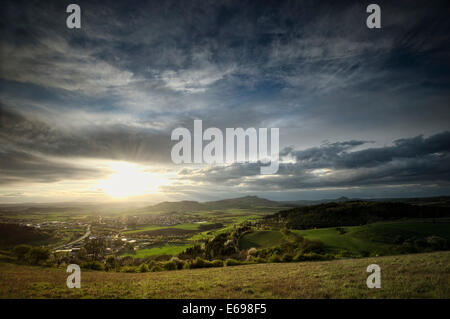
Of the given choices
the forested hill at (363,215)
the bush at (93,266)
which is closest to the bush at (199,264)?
the bush at (93,266)

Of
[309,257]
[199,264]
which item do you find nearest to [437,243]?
[309,257]

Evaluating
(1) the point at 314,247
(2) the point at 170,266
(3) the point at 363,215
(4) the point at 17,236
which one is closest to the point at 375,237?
(1) the point at 314,247

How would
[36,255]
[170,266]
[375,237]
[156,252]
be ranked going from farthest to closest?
[156,252] → [375,237] → [170,266] → [36,255]

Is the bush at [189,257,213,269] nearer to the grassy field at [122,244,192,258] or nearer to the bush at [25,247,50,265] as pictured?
the bush at [25,247,50,265]

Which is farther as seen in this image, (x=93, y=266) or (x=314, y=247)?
(x=314, y=247)

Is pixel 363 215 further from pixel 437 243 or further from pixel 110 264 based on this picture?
pixel 110 264

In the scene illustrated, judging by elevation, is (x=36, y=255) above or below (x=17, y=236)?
above

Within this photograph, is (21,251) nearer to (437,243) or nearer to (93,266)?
(93,266)

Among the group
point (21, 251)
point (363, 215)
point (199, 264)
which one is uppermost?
point (21, 251)

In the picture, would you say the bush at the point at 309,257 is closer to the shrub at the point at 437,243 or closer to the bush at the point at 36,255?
the shrub at the point at 437,243

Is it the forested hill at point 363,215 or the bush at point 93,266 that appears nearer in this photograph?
the bush at point 93,266

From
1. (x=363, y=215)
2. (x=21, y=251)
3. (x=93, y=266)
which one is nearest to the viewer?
(x=21, y=251)
